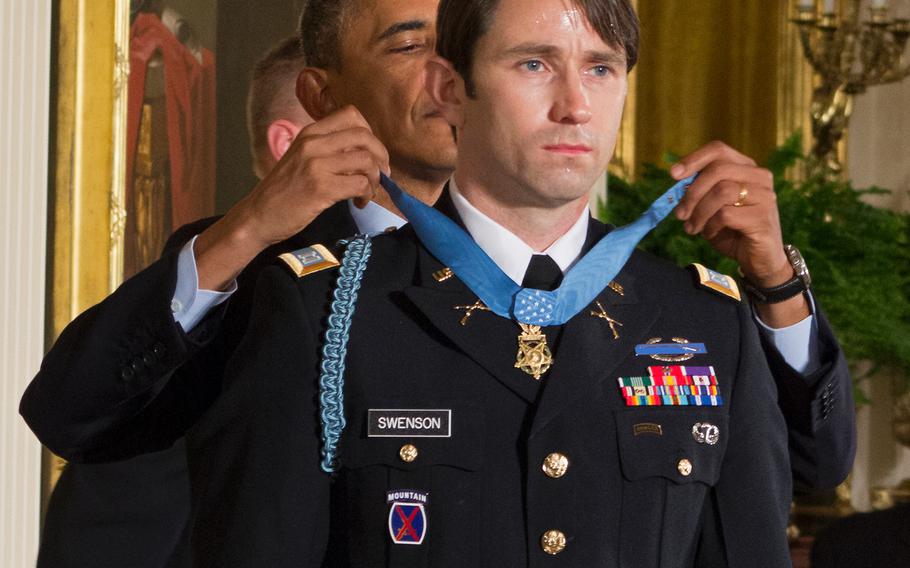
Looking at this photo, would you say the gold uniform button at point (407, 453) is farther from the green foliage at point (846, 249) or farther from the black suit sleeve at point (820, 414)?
the green foliage at point (846, 249)

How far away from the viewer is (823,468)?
193cm

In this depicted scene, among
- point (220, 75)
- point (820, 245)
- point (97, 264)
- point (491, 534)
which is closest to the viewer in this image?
point (491, 534)

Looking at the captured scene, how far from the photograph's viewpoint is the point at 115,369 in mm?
1932

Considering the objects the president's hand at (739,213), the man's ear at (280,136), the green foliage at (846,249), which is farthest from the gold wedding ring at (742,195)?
the green foliage at (846,249)

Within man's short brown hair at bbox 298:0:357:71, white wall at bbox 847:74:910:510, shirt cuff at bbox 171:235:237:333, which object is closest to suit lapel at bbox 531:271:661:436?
shirt cuff at bbox 171:235:237:333

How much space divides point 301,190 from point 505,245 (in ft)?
0.98

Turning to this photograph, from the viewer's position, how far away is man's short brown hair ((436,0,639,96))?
1684mm

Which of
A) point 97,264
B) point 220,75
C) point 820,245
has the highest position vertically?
point 220,75

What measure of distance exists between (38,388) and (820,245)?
423 cm

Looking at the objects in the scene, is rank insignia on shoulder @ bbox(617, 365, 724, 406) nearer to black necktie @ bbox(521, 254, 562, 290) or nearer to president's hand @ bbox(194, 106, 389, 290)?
black necktie @ bbox(521, 254, 562, 290)

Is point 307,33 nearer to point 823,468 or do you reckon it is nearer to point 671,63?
point 823,468

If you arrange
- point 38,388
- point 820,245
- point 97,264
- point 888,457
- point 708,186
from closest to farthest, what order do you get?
point 708,186, point 38,388, point 97,264, point 820,245, point 888,457

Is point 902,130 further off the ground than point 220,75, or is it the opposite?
point 220,75

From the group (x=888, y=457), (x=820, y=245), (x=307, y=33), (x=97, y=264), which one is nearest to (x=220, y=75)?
(x=97, y=264)
